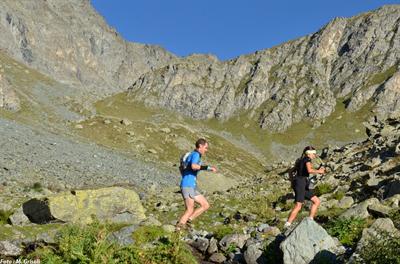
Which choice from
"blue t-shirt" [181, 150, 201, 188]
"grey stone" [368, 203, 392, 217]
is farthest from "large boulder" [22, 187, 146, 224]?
"grey stone" [368, 203, 392, 217]

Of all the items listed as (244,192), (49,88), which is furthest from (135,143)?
(49,88)

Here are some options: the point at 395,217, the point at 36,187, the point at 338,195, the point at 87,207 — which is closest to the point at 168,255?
the point at 395,217

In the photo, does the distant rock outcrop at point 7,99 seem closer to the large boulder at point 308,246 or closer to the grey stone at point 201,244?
the grey stone at point 201,244

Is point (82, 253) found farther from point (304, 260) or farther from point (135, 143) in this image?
point (135, 143)

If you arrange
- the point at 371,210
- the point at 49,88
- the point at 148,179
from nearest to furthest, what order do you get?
the point at 371,210 → the point at 148,179 → the point at 49,88

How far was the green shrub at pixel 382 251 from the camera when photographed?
8.84 m

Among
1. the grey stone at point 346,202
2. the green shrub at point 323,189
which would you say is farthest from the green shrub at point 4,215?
the green shrub at point 323,189

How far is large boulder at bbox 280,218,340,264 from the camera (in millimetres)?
11312

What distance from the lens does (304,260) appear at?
37.1 ft

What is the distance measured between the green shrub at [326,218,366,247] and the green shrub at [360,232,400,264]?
2.97m

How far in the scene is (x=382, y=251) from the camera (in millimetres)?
9117

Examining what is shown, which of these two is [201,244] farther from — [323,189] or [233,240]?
[323,189]

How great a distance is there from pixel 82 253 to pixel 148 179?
46.2 meters

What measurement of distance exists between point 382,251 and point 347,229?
4332 mm
